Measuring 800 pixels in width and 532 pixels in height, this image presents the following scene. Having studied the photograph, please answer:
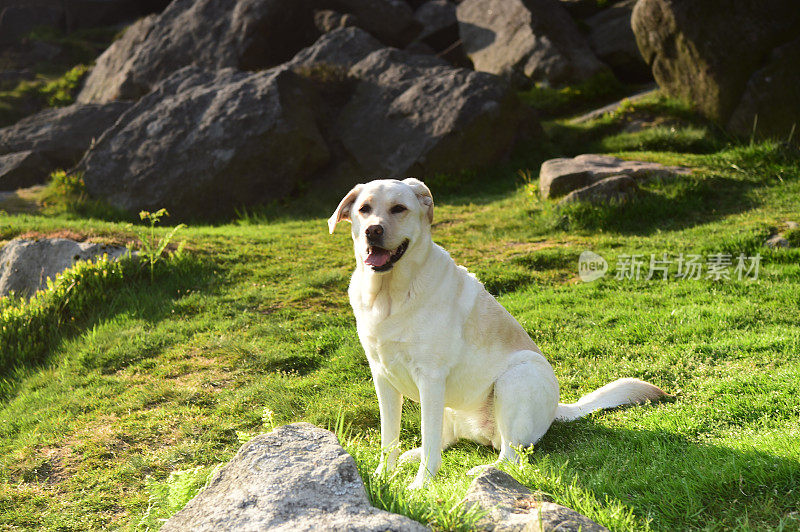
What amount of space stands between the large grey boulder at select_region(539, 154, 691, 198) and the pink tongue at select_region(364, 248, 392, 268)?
646 centimetres

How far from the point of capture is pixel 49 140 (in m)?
13.7

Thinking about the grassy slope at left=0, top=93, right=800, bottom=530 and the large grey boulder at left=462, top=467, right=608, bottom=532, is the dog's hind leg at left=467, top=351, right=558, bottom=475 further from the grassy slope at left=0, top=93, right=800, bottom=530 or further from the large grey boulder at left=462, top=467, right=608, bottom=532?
the large grey boulder at left=462, top=467, right=608, bottom=532

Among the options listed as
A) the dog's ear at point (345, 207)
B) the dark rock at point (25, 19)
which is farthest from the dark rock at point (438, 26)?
the dog's ear at point (345, 207)

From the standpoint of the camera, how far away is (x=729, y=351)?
5.47 m

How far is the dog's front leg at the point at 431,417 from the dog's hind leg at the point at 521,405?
0.44 metres

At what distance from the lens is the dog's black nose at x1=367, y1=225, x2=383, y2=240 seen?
3697mm

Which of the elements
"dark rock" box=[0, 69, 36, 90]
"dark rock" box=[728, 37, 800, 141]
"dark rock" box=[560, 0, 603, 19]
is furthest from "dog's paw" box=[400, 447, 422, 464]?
"dark rock" box=[0, 69, 36, 90]

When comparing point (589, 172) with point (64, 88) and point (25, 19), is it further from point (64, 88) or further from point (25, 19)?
point (25, 19)

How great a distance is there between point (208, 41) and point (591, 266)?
1180 centimetres

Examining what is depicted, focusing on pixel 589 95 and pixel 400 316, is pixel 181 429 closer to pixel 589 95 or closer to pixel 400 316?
pixel 400 316

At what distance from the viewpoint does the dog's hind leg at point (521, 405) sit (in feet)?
13.6

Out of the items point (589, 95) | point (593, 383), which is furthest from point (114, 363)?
point (589, 95)

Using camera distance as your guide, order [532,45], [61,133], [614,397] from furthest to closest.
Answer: [532,45] < [61,133] < [614,397]

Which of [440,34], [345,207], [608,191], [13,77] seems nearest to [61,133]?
[13,77]
